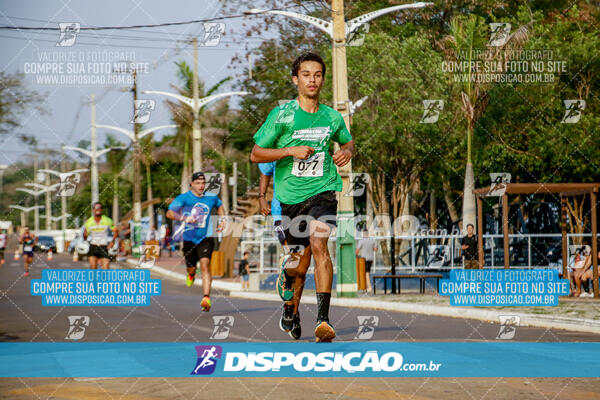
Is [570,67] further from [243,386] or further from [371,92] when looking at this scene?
[243,386]

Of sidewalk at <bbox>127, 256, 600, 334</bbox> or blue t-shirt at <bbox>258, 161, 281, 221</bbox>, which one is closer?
blue t-shirt at <bbox>258, 161, 281, 221</bbox>

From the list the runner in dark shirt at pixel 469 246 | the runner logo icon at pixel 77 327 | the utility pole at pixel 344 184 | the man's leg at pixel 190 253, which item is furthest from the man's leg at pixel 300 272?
the runner in dark shirt at pixel 469 246

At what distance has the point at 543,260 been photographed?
24.3m

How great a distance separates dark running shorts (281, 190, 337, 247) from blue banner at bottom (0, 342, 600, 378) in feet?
2.44

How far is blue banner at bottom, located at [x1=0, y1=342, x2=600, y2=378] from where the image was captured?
559 centimetres

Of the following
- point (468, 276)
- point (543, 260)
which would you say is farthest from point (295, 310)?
point (543, 260)

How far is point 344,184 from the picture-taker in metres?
15.3

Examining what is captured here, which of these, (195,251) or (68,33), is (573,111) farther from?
(68,33)

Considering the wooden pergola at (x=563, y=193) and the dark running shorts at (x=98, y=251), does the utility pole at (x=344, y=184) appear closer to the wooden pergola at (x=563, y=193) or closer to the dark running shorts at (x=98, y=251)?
the wooden pergola at (x=563, y=193)

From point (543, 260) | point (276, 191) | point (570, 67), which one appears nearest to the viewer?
point (276, 191)

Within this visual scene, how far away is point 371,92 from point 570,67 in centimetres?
592

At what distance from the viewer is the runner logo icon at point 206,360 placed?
19.0ft

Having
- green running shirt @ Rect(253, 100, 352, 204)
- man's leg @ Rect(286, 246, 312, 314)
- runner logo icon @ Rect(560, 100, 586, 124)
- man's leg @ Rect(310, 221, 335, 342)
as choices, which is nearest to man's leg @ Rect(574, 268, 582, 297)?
runner logo icon @ Rect(560, 100, 586, 124)

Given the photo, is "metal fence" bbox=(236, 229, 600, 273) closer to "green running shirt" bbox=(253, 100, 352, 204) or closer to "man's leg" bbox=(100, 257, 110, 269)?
"man's leg" bbox=(100, 257, 110, 269)
